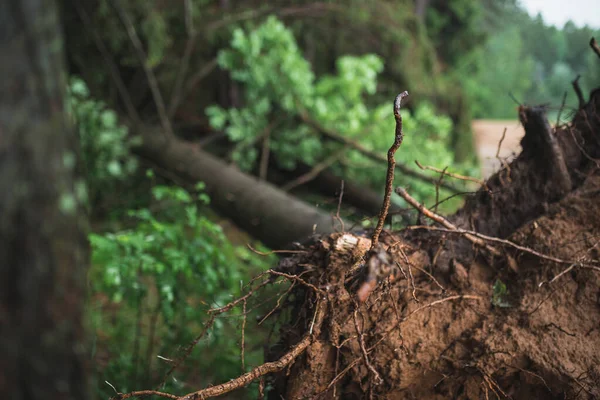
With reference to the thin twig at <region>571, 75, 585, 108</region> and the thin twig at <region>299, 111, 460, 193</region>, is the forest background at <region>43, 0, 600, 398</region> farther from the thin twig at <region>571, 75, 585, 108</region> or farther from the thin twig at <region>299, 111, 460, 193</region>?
the thin twig at <region>571, 75, 585, 108</region>

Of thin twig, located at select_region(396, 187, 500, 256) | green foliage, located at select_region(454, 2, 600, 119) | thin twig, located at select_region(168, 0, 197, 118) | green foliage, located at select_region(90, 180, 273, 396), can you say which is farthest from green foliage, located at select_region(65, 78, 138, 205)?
green foliage, located at select_region(454, 2, 600, 119)

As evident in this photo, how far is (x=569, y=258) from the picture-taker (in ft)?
6.56

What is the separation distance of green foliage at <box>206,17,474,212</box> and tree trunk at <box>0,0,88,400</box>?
449cm

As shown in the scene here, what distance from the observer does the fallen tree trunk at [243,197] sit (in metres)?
3.90

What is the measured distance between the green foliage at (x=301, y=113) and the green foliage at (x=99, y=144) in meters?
1.17

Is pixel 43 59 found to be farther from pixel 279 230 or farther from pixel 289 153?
pixel 289 153

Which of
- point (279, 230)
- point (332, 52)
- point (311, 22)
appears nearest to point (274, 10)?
point (311, 22)

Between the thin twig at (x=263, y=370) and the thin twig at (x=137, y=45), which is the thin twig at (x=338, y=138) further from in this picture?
the thin twig at (x=263, y=370)

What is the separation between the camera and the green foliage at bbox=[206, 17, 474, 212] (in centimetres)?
553

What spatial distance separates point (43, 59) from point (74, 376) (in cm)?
63

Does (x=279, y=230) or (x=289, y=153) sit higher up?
(x=289, y=153)

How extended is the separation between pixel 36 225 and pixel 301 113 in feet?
16.7

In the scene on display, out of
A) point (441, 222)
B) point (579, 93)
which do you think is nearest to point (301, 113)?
point (579, 93)

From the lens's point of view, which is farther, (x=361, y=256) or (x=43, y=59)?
(x=361, y=256)
